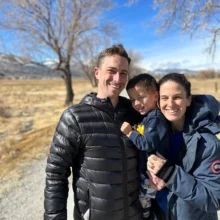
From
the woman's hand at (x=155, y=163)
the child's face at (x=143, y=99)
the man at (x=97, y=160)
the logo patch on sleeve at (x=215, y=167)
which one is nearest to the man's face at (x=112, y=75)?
the man at (x=97, y=160)

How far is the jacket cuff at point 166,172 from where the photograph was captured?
161 cm

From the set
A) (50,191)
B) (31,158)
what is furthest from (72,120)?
(31,158)

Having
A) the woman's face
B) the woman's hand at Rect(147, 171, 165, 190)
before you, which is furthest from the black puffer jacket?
the woman's face

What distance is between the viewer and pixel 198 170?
158cm

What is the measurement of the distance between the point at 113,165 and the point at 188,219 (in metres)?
0.63

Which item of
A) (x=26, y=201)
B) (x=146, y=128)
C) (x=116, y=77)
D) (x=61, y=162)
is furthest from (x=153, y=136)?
(x=26, y=201)

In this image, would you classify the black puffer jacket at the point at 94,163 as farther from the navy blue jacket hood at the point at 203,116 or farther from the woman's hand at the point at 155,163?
the navy blue jacket hood at the point at 203,116

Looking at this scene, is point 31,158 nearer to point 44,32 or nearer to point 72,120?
point 72,120

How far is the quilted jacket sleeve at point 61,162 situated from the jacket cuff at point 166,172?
0.60 meters

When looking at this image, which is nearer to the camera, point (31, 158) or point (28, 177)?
point (28, 177)

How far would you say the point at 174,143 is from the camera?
178 cm

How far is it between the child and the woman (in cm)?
8

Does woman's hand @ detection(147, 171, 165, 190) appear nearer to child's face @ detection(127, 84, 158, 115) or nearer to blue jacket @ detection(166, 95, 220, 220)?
blue jacket @ detection(166, 95, 220, 220)

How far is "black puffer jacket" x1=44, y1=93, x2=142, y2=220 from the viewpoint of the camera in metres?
1.73
